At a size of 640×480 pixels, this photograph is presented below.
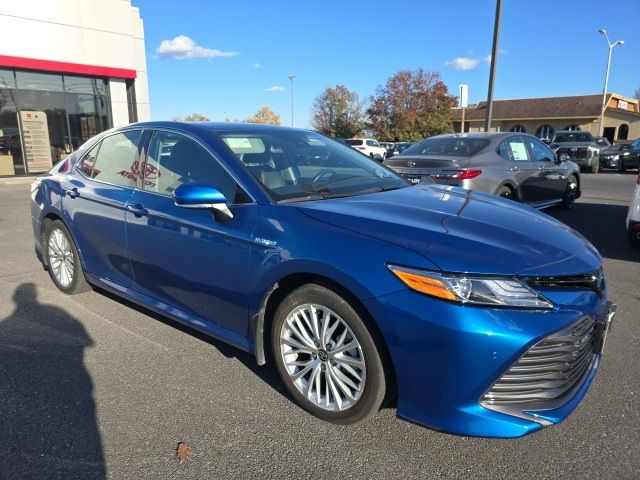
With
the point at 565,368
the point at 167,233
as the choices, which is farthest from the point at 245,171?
the point at 565,368

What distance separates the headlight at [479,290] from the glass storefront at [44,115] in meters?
18.3

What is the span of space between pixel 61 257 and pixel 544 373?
4202mm

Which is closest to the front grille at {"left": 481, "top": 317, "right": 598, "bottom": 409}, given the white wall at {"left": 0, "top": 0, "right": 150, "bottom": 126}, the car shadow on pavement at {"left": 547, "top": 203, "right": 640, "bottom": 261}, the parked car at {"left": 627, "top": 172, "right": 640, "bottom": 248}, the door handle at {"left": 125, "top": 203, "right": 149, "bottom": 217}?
the door handle at {"left": 125, "top": 203, "right": 149, "bottom": 217}

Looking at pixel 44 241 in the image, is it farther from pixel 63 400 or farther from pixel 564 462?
pixel 564 462

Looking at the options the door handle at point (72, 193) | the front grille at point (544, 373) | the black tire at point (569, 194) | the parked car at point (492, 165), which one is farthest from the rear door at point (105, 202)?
the black tire at point (569, 194)

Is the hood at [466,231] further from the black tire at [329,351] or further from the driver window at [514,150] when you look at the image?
the driver window at [514,150]

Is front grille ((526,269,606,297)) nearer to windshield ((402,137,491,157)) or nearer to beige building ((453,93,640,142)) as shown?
windshield ((402,137,491,157))

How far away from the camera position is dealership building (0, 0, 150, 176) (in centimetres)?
1616

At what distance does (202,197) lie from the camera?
282 centimetres

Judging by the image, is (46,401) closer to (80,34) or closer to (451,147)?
(451,147)

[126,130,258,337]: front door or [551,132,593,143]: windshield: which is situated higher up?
[551,132,593,143]: windshield

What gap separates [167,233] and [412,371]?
1.85 m

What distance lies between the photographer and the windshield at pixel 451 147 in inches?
290

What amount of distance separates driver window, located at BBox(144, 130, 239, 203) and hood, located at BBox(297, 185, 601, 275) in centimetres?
63
